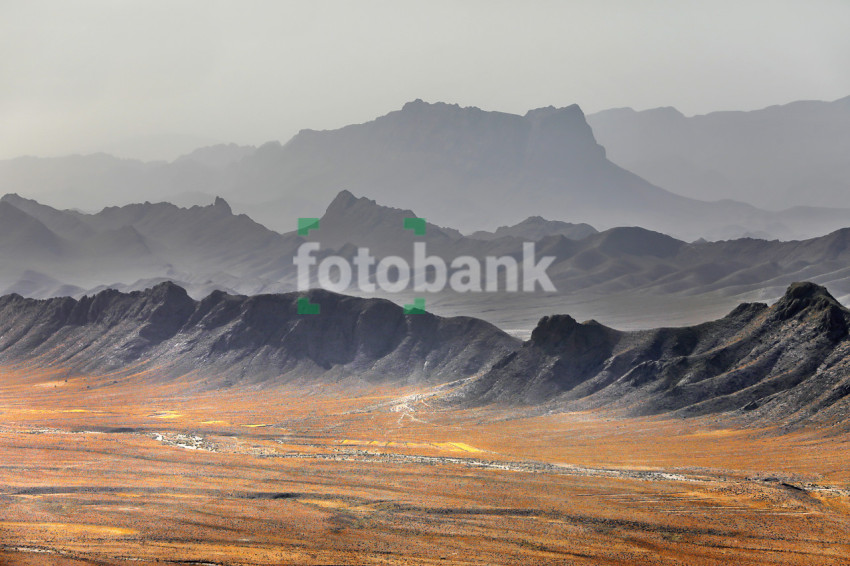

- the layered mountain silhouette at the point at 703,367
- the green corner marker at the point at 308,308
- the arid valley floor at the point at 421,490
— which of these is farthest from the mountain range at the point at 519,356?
the arid valley floor at the point at 421,490

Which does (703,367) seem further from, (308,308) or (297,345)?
(308,308)

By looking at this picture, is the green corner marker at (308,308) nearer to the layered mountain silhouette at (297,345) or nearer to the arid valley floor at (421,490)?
the layered mountain silhouette at (297,345)

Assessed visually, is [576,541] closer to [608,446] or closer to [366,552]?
[366,552]

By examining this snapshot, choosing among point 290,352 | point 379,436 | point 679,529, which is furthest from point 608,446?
point 290,352

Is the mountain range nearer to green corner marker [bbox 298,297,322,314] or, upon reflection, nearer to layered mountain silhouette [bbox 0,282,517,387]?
layered mountain silhouette [bbox 0,282,517,387]

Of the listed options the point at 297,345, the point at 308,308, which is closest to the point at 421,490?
the point at 297,345
